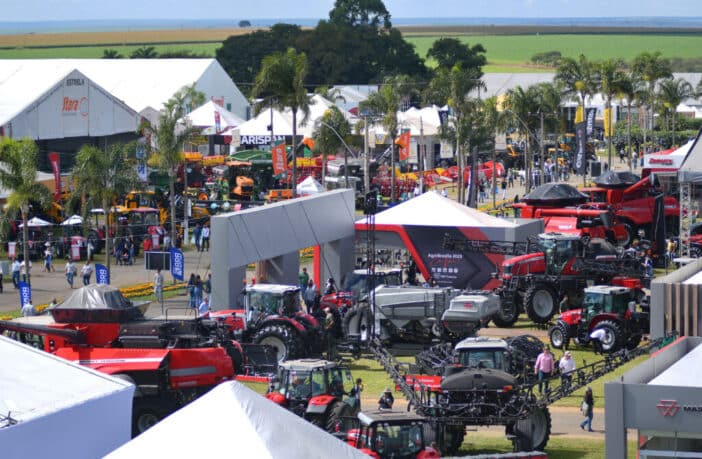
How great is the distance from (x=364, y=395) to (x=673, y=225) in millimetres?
24787

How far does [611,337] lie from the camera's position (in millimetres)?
29281

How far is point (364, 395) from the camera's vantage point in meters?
26.1

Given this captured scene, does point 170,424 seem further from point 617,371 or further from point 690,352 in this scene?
point 617,371

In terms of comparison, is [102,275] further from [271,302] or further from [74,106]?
[74,106]

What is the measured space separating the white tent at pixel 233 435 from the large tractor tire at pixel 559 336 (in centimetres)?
1713

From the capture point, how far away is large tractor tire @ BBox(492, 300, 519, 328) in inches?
1328

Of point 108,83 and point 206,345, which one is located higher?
point 108,83

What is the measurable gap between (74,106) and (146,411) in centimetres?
4401

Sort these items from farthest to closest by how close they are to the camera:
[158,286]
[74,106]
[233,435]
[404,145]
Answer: [404,145]
[74,106]
[158,286]
[233,435]

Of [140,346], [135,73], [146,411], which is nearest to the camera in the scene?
[146,411]

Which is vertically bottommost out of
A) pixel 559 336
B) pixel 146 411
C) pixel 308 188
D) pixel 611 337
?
pixel 146 411

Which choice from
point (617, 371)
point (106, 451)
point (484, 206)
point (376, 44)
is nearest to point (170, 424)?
point (106, 451)

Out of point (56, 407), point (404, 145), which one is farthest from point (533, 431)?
point (404, 145)

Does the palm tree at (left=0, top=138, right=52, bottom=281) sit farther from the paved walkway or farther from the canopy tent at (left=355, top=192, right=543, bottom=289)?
the canopy tent at (left=355, top=192, right=543, bottom=289)
